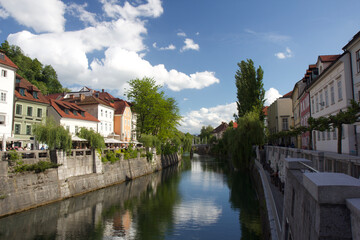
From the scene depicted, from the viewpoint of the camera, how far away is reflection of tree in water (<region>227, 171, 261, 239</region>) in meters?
13.9

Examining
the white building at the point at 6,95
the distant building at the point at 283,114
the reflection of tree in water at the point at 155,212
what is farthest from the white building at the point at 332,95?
the white building at the point at 6,95

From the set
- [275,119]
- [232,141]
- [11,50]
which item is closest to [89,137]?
[232,141]

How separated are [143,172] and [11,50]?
4768cm

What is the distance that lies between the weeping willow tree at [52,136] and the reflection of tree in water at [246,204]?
530 inches

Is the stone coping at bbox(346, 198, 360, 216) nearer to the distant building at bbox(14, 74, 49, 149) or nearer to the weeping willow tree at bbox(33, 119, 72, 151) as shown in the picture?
the weeping willow tree at bbox(33, 119, 72, 151)

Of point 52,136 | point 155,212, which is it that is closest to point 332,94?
point 155,212

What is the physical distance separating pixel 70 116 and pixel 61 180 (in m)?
17.9

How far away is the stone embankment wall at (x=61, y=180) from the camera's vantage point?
15.3 m

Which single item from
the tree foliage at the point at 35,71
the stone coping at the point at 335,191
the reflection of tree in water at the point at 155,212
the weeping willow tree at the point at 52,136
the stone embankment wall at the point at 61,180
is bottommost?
the reflection of tree in water at the point at 155,212

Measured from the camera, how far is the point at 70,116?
35812 mm

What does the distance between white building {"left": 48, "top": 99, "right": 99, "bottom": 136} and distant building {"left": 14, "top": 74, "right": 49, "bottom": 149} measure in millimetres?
1757

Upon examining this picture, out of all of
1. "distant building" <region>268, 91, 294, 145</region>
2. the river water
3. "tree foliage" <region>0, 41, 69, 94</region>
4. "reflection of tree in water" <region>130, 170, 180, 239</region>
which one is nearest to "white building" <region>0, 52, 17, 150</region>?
the river water

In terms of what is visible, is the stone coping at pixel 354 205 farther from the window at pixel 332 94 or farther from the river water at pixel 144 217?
the window at pixel 332 94

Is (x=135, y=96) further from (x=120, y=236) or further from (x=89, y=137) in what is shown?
(x=120, y=236)
